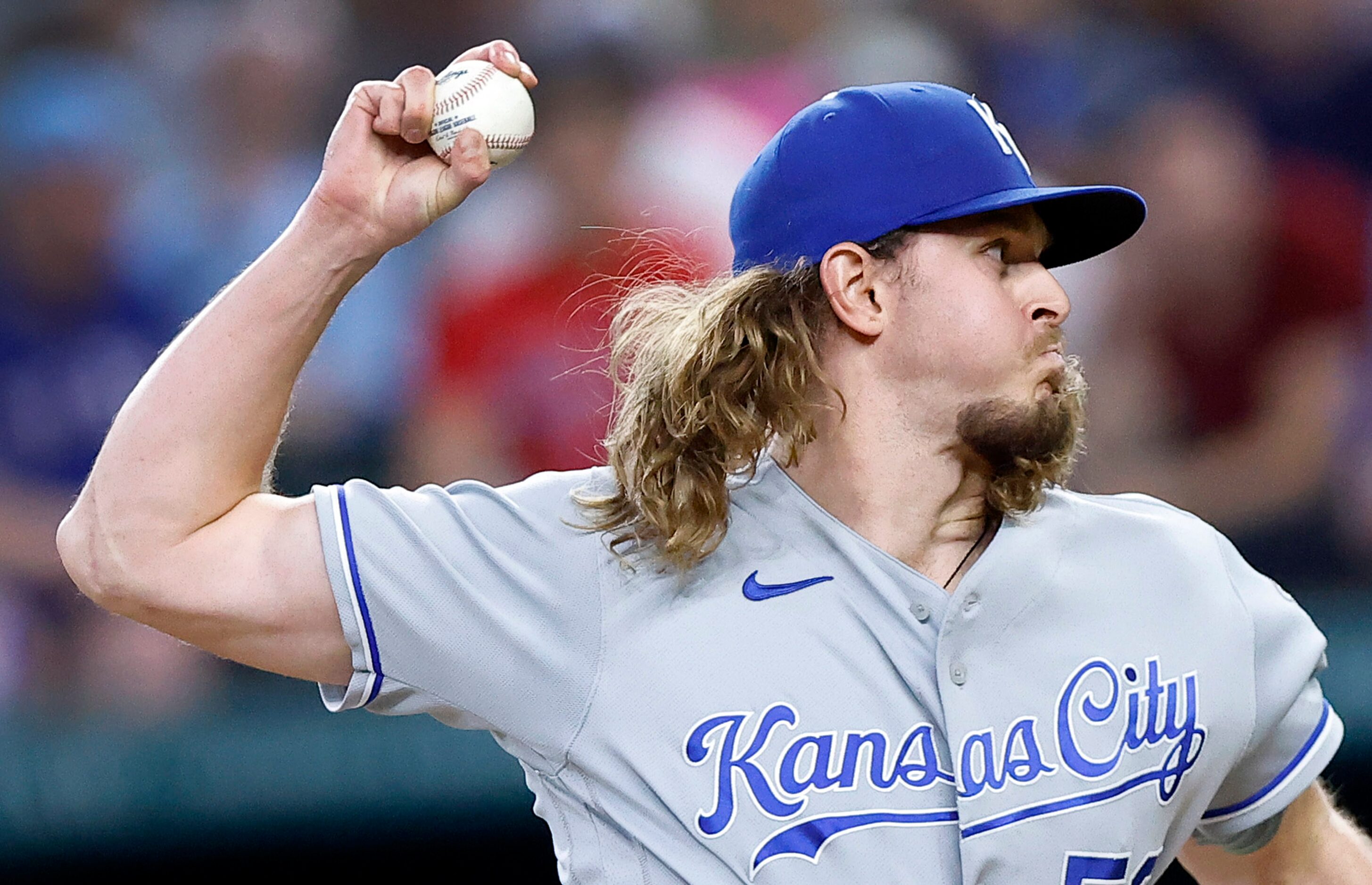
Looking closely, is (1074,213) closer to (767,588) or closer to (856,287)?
(856,287)

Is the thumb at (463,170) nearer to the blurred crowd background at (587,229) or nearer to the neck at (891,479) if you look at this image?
the neck at (891,479)

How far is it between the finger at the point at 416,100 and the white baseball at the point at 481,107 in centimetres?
3

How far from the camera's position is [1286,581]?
3934mm

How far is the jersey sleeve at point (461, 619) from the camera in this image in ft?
6.54

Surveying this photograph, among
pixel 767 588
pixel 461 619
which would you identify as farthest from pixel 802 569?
pixel 461 619

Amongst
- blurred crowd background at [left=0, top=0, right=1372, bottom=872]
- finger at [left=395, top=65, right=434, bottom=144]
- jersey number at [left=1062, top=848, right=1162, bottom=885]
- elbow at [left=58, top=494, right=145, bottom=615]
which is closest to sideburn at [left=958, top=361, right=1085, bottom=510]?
jersey number at [left=1062, top=848, right=1162, bottom=885]

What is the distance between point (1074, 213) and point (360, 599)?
113cm

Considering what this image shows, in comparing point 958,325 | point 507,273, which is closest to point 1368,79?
point 507,273

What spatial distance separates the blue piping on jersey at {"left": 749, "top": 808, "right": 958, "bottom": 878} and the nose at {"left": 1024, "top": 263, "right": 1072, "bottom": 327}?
689mm

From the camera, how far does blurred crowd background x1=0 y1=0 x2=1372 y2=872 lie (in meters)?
4.09

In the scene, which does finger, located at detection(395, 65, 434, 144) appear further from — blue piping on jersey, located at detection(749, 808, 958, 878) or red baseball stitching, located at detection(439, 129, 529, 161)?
blue piping on jersey, located at detection(749, 808, 958, 878)

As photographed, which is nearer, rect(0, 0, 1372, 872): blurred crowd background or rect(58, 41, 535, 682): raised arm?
rect(58, 41, 535, 682): raised arm

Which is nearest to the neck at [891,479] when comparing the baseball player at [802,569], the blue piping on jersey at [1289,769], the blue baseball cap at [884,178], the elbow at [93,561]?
the baseball player at [802,569]

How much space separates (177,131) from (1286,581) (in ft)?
11.0
